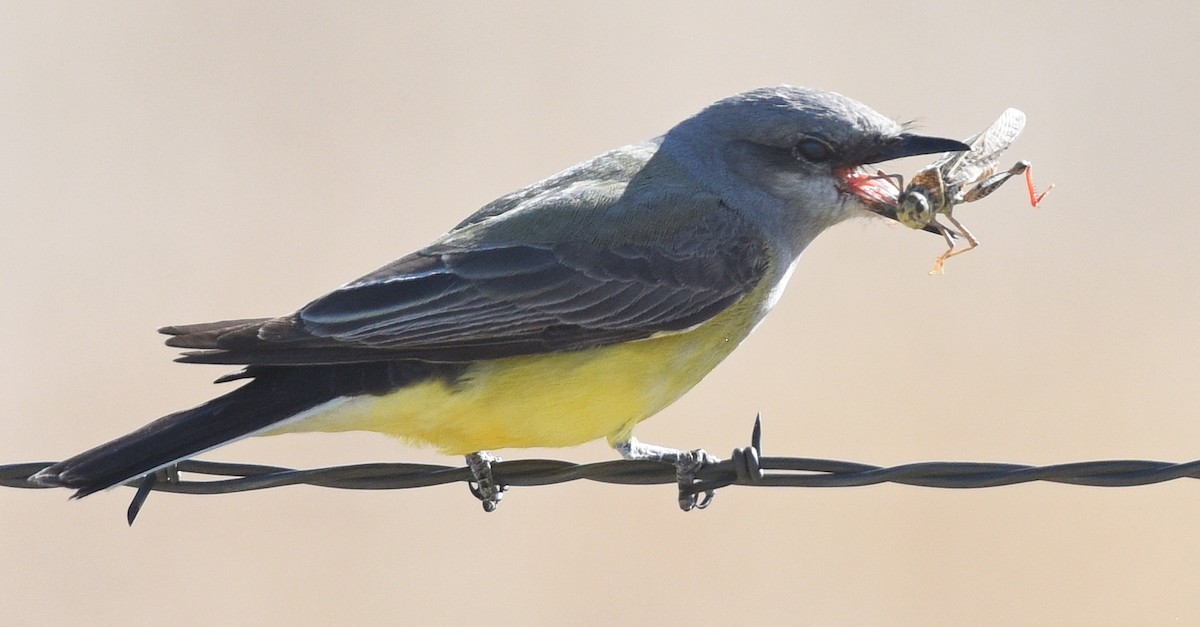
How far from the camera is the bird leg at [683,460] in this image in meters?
5.23

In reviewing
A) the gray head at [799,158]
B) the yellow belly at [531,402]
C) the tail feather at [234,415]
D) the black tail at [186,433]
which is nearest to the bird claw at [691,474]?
the yellow belly at [531,402]

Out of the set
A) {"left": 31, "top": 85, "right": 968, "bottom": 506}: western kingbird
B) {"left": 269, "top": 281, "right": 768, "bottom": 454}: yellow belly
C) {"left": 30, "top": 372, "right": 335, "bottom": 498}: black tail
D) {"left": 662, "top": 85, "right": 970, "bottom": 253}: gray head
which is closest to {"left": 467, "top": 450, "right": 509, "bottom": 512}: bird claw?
{"left": 31, "top": 85, "right": 968, "bottom": 506}: western kingbird

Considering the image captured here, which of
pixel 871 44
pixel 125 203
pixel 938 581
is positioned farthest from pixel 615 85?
pixel 938 581

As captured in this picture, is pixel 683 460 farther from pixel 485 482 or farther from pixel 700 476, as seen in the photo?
pixel 485 482

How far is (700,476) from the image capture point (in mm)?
5129

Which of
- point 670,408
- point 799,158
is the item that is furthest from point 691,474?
point 670,408

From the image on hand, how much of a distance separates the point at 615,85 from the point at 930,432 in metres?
5.12

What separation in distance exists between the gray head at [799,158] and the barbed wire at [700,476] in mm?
1364

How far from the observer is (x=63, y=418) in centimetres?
1077

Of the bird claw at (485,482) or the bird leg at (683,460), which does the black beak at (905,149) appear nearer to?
the bird leg at (683,460)

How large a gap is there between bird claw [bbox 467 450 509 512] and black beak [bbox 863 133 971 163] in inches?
72.3

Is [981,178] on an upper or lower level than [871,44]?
lower

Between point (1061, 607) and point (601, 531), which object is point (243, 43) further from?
point (1061, 607)

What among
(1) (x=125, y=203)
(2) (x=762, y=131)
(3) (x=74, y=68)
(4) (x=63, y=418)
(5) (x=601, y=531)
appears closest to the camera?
(2) (x=762, y=131)
